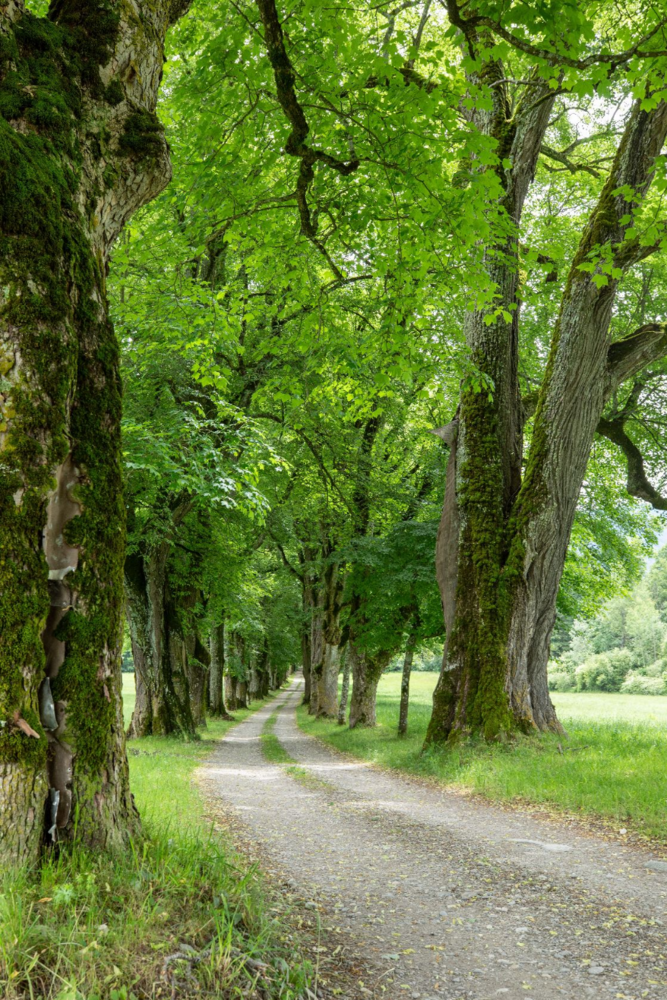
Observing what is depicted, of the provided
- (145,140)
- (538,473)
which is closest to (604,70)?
(145,140)

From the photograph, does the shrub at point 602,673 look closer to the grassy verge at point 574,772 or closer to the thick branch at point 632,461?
the thick branch at point 632,461

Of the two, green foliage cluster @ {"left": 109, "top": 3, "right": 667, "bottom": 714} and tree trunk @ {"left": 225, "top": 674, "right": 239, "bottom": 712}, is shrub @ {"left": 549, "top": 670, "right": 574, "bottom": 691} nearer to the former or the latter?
tree trunk @ {"left": 225, "top": 674, "right": 239, "bottom": 712}

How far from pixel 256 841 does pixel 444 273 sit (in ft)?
19.9

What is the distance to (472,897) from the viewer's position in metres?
4.60

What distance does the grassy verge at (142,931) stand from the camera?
2.43 m

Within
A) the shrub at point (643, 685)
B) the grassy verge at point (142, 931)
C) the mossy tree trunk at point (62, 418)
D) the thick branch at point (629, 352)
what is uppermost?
the thick branch at point (629, 352)

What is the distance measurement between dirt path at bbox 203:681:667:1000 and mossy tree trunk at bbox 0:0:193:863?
1746 millimetres

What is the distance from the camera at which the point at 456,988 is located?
3.28 m

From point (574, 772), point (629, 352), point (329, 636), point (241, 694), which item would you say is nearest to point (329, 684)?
point (329, 636)

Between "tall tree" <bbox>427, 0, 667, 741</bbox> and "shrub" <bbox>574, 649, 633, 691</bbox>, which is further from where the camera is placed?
"shrub" <bbox>574, 649, 633, 691</bbox>

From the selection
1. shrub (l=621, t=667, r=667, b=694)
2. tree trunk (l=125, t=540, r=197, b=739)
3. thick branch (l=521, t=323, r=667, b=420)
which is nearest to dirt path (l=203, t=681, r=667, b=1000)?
thick branch (l=521, t=323, r=667, b=420)

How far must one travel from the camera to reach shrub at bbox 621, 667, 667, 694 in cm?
4694

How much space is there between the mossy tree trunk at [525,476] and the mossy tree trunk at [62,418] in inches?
278

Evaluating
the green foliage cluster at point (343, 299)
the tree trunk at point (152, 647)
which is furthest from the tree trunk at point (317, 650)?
the tree trunk at point (152, 647)
